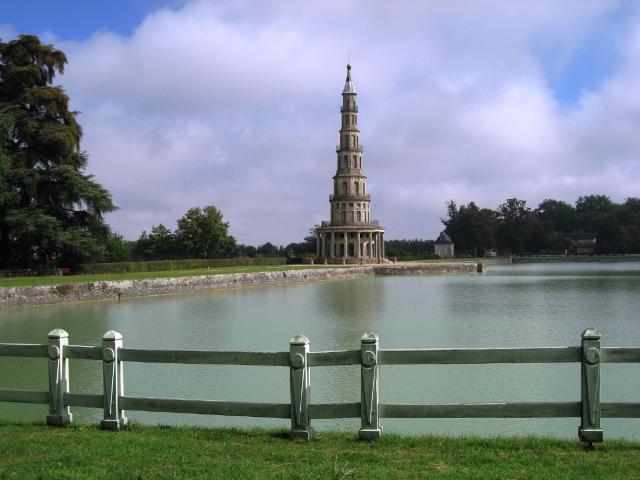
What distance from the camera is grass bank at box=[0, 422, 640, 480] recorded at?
20.4 feet

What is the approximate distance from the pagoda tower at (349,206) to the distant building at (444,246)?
33221mm

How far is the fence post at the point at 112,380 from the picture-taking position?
793cm

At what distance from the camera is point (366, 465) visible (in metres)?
6.48

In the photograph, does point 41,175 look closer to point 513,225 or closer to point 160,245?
point 160,245

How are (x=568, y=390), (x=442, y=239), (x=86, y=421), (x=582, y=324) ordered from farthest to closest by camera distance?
(x=442, y=239)
(x=582, y=324)
(x=568, y=390)
(x=86, y=421)

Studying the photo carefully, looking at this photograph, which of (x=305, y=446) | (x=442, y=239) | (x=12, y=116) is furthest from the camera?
(x=442, y=239)

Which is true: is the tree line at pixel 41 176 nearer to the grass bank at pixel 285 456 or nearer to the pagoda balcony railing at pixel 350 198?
the grass bank at pixel 285 456

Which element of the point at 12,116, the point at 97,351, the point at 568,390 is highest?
the point at 12,116

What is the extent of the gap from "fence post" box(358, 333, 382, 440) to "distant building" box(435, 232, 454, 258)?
4884 inches

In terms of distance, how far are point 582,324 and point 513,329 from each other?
295cm

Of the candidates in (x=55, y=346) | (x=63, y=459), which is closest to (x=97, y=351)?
(x=55, y=346)

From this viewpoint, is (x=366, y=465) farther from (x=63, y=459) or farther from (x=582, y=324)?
(x=582, y=324)

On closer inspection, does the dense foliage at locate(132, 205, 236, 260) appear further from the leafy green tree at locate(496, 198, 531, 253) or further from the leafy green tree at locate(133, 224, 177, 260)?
the leafy green tree at locate(496, 198, 531, 253)

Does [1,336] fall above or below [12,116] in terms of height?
below
